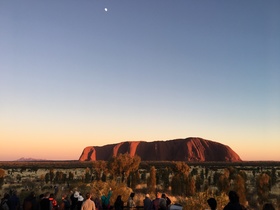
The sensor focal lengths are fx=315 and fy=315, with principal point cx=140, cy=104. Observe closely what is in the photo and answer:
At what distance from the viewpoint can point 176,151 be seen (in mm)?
179250

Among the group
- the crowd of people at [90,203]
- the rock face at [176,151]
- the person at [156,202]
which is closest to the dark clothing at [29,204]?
the crowd of people at [90,203]

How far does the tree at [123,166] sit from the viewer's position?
4488cm

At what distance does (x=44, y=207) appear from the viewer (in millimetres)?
10750

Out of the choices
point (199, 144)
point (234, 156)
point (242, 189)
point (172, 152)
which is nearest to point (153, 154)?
point (172, 152)

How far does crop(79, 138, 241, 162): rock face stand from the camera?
175m

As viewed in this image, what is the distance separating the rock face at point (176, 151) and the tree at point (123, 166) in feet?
421

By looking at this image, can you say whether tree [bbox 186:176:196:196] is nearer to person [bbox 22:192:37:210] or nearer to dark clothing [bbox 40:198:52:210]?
person [bbox 22:192:37:210]

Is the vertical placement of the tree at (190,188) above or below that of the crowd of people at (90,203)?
below

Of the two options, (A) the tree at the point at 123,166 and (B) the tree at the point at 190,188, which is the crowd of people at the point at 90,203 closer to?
(B) the tree at the point at 190,188

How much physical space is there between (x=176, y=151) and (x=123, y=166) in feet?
452

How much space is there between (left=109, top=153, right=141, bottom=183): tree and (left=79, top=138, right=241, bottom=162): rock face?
421 feet

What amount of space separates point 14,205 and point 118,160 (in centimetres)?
3192

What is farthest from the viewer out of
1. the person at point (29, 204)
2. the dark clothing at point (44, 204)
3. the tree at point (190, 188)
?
the tree at point (190, 188)

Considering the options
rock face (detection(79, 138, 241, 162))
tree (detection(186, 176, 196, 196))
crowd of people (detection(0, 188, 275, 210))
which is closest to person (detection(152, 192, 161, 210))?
crowd of people (detection(0, 188, 275, 210))
